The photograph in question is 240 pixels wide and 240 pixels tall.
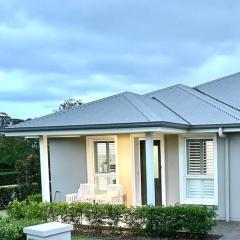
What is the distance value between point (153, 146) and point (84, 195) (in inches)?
108

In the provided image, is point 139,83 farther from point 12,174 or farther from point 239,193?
point 239,193

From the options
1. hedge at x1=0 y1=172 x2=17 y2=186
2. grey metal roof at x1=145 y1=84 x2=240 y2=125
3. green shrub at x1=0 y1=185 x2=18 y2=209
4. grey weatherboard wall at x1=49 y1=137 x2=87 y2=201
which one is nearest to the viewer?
grey metal roof at x1=145 y1=84 x2=240 y2=125

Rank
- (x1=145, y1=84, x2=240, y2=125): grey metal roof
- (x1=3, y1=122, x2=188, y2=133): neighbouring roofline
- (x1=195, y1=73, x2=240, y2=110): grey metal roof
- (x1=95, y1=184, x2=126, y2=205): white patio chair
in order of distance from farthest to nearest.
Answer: (x1=195, y1=73, x2=240, y2=110): grey metal roof, (x1=95, y1=184, x2=126, y2=205): white patio chair, (x1=145, y1=84, x2=240, y2=125): grey metal roof, (x1=3, y1=122, x2=188, y2=133): neighbouring roofline

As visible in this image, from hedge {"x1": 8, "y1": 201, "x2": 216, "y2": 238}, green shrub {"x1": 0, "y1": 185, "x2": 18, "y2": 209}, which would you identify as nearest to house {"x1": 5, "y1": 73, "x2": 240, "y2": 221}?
hedge {"x1": 8, "y1": 201, "x2": 216, "y2": 238}

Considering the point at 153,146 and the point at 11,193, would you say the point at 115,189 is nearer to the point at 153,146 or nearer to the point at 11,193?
the point at 153,146

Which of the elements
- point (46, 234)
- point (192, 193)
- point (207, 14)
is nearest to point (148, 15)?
point (207, 14)

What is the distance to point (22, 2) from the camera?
12.5 meters

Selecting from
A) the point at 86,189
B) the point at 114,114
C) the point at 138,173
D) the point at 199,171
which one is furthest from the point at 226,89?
the point at 86,189

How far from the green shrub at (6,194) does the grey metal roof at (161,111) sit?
650 centimetres

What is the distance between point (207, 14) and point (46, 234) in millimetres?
11225

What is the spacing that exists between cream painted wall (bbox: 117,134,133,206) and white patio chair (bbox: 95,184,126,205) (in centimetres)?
47

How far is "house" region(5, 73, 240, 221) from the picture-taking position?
12683 millimetres

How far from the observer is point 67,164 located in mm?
15500

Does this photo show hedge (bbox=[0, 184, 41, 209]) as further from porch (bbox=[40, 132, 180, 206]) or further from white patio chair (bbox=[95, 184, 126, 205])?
white patio chair (bbox=[95, 184, 126, 205])
